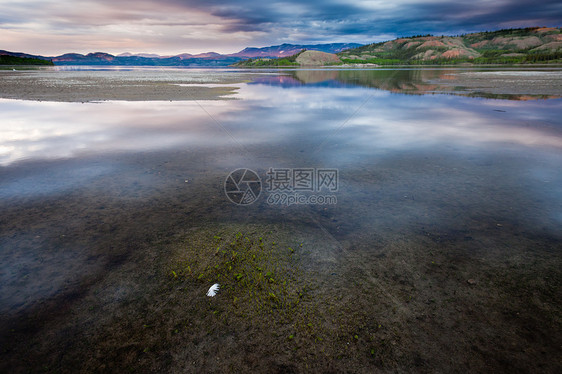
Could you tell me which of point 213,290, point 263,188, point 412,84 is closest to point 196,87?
point 412,84

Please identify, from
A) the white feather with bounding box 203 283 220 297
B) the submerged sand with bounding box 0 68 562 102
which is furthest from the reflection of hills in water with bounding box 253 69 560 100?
the white feather with bounding box 203 283 220 297

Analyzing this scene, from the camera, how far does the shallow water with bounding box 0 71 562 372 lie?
5.65 meters

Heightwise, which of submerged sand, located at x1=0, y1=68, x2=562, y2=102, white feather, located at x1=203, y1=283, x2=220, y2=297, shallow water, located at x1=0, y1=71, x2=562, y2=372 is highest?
submerged sand, located at x1=0, y1=68, x2=562, y2=102

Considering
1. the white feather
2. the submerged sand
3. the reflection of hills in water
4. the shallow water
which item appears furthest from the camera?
the reflection of hills in water

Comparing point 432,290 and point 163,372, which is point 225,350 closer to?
point 163,372

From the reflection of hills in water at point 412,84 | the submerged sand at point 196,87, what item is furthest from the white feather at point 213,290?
the reflection of hills in water at point 412,84

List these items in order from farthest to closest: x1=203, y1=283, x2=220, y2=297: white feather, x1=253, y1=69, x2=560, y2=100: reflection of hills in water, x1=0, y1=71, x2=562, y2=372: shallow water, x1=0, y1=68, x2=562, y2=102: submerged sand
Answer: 1. x1=253, y1=69, x2=560, y2=100: reflection of hills in water
2. x1=0, y1=68, x2=562, y2=102: submerged sand
3. x1=0, y1=71, x2=562, y2=372: shallow water
4. x1=203, y1=283, x2=220, y2=297: white feather

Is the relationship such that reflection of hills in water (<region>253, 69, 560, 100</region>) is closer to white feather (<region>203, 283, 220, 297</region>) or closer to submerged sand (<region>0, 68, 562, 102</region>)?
submerged sand (<region>0, 68, 562, 102</region>)

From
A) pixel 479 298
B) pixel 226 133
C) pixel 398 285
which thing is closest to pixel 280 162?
pixel 226 133

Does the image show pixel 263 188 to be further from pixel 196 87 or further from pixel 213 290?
pixel 196 87

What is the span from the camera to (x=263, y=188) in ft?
28.2

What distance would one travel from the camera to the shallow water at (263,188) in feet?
18.5

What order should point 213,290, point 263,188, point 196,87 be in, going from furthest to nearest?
point 196,87
point 263,188
point 213,290

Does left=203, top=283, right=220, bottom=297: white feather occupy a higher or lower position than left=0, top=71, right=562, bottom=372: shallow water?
lower
